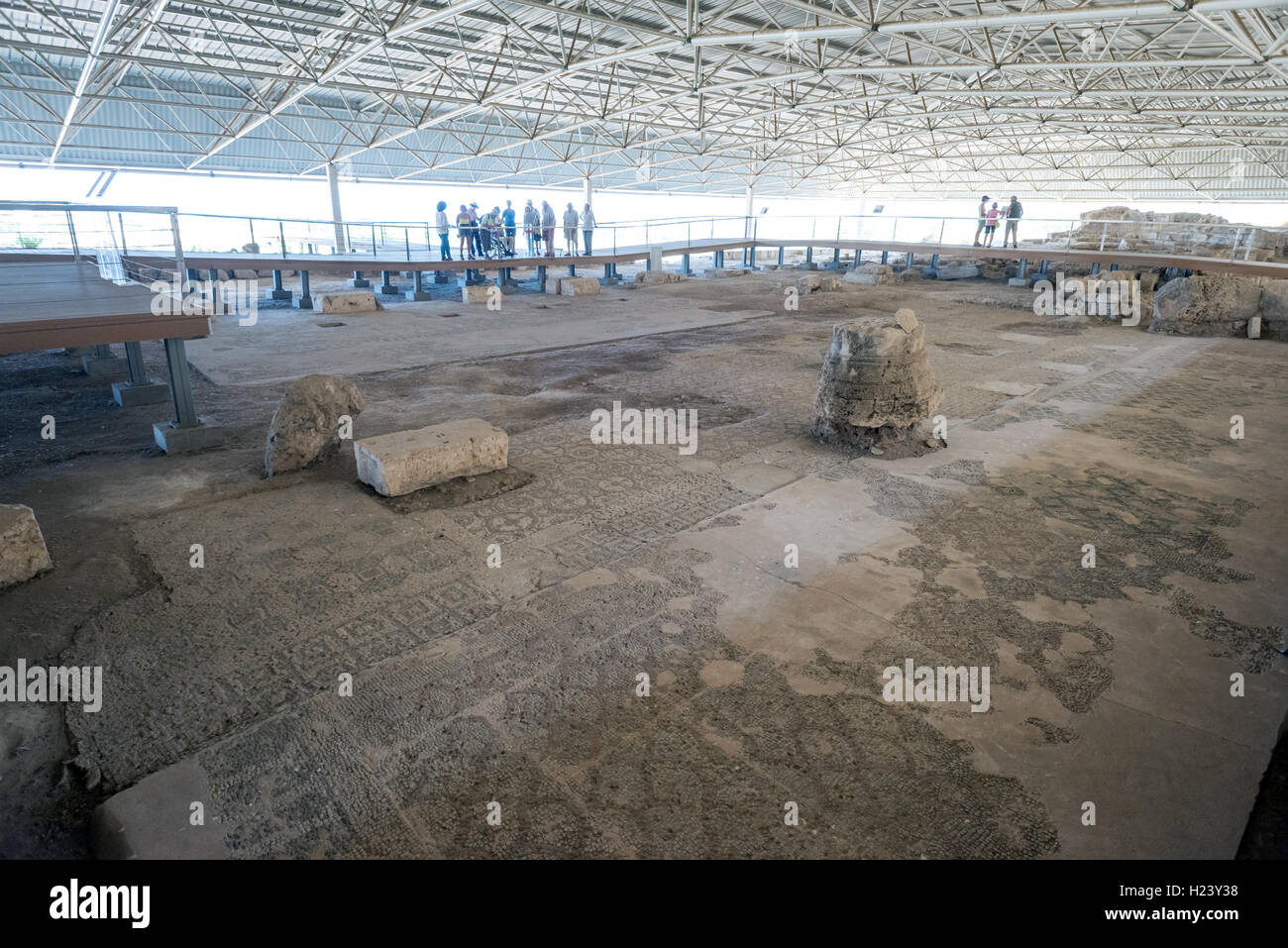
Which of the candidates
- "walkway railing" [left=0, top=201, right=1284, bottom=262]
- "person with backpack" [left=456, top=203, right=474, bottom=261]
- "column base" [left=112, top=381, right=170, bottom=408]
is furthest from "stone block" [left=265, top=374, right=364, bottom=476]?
"person with backpack" [left=456, top=203, right=474, bottom=261]

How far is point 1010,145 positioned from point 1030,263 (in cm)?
2186

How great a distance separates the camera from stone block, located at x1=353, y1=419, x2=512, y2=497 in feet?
20.5

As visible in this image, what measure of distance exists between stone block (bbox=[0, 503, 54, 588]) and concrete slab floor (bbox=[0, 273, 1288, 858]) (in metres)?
0.16

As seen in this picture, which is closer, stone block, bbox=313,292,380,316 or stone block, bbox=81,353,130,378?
stone block, bbox=81,353,130,378

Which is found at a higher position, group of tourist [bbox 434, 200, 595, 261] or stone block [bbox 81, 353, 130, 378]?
group of tourist [bbox 434, 200, 595, 261]

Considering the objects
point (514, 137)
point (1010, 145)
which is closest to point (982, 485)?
point (514, 137)

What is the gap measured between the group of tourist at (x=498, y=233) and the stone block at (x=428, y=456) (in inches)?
554

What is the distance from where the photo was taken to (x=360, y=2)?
17766 mm

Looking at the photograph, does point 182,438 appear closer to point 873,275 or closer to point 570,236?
point 570,236

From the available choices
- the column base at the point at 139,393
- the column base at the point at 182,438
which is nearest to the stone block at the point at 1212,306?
the column base at the point at 182,438

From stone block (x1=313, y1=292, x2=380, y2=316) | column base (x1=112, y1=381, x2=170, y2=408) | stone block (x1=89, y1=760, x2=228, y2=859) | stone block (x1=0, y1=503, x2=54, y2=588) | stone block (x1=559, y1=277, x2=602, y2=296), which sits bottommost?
stone block (x1=89, y1=760, x2=228, y2=859)

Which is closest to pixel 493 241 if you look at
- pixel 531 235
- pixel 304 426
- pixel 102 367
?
pixel 531 235

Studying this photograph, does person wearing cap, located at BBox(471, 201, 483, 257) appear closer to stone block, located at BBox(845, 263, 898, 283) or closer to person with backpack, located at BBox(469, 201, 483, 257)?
person with backpack, located at BBox(469, 201, 483, 257)
